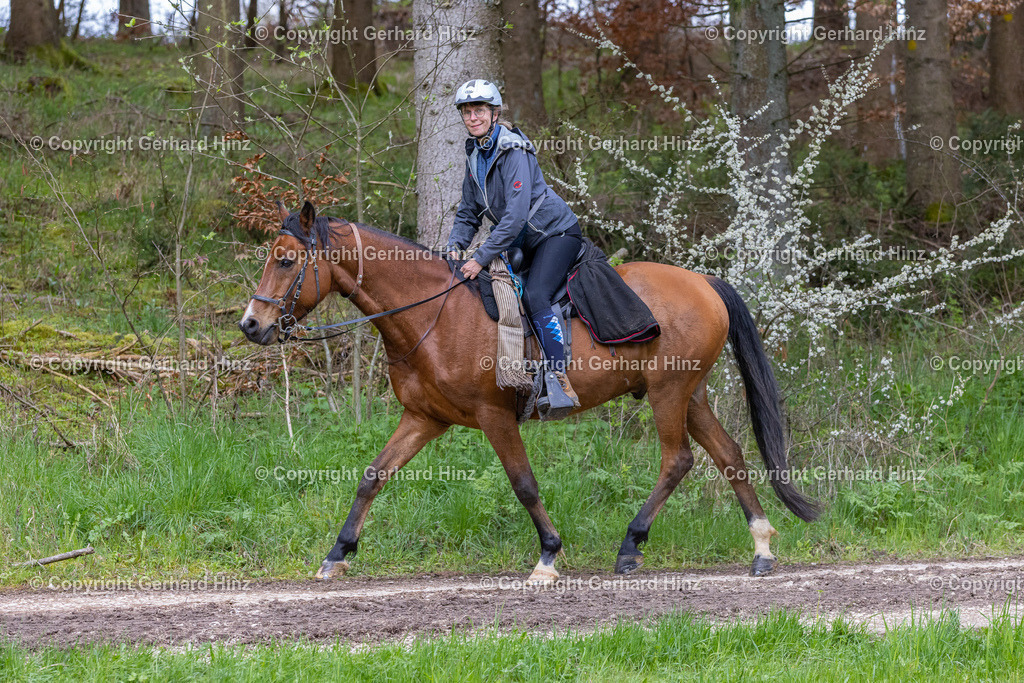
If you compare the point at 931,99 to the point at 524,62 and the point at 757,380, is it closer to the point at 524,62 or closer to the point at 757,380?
the point at 524,62

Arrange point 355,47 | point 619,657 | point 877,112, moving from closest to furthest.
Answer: point 619,657 → point 355,47 → point 877,112

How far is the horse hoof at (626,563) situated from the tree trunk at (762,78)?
544 centimetres

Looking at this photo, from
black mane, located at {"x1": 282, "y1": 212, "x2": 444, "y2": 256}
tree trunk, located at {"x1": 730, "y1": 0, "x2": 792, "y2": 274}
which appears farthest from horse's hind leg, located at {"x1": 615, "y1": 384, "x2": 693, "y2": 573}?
tree trunk, located at {"x1": 730, "y1": 0, "x2": 792, "y2": 274}

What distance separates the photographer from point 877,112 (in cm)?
2003

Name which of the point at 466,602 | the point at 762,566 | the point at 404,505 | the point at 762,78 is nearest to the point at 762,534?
the point at 762,566

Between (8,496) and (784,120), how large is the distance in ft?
29.0

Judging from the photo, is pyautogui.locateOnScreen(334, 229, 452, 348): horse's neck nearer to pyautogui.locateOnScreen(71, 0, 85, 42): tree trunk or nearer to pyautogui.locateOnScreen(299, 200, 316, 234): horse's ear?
pyautogui.locateOnScreen(299, 200, 316, 234): horse's ear

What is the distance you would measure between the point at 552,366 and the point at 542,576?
4.77ft

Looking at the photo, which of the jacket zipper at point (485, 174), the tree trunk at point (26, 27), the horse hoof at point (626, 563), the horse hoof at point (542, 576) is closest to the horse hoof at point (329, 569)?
the horse hoof at point (542, 576)

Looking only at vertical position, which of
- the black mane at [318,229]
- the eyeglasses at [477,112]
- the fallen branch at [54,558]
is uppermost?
the eyeglasses at [477,112]

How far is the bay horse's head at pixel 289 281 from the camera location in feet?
19.0

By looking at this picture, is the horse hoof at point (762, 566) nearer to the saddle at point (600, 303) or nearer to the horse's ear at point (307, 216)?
the saddle at point (600, 303)

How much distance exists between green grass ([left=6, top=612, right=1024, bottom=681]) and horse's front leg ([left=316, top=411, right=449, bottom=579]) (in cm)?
156

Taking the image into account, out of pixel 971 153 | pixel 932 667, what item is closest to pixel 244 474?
pixel 932 667
